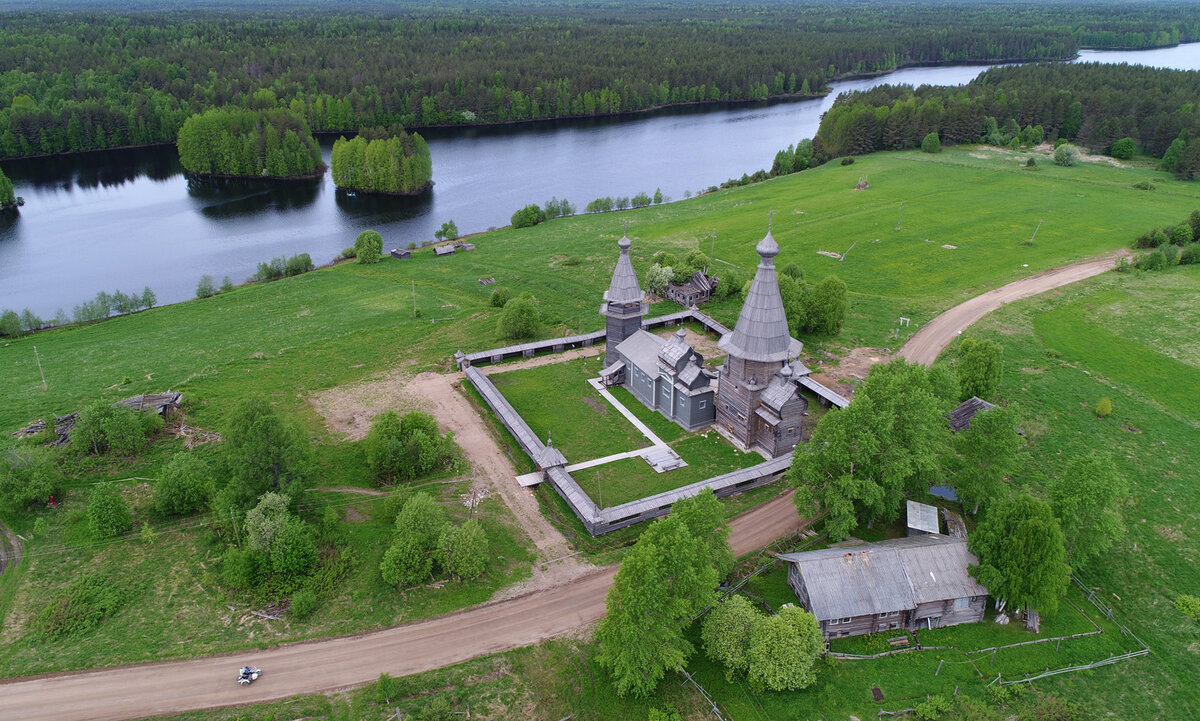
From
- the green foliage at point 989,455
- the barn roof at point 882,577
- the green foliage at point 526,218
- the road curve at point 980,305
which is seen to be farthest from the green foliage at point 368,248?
the green foliage at point 989,455

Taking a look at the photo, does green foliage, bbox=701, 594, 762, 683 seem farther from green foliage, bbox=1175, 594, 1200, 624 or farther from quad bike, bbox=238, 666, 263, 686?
green foliage, bbox=1175, 594, 1200, 624

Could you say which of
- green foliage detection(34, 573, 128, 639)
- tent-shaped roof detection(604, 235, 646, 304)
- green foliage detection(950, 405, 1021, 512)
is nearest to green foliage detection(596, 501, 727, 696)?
green foliage detection(950, 405, 1021, 512)

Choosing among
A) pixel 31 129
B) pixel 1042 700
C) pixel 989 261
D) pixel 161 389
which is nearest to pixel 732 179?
pixel 989 261

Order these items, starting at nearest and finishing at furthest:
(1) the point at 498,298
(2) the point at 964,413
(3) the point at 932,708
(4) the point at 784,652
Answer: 1. (3) the point at 932,708
2. (4) the point at 784,652
3. (2) the point at 964,413
4. (1) the point at 498,298

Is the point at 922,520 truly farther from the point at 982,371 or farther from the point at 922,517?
the point at 982,371

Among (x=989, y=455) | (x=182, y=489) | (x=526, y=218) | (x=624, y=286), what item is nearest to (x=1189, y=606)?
(x=989, y=455)

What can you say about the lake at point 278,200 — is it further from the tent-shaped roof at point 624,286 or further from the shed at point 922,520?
the shed at point 922,520
